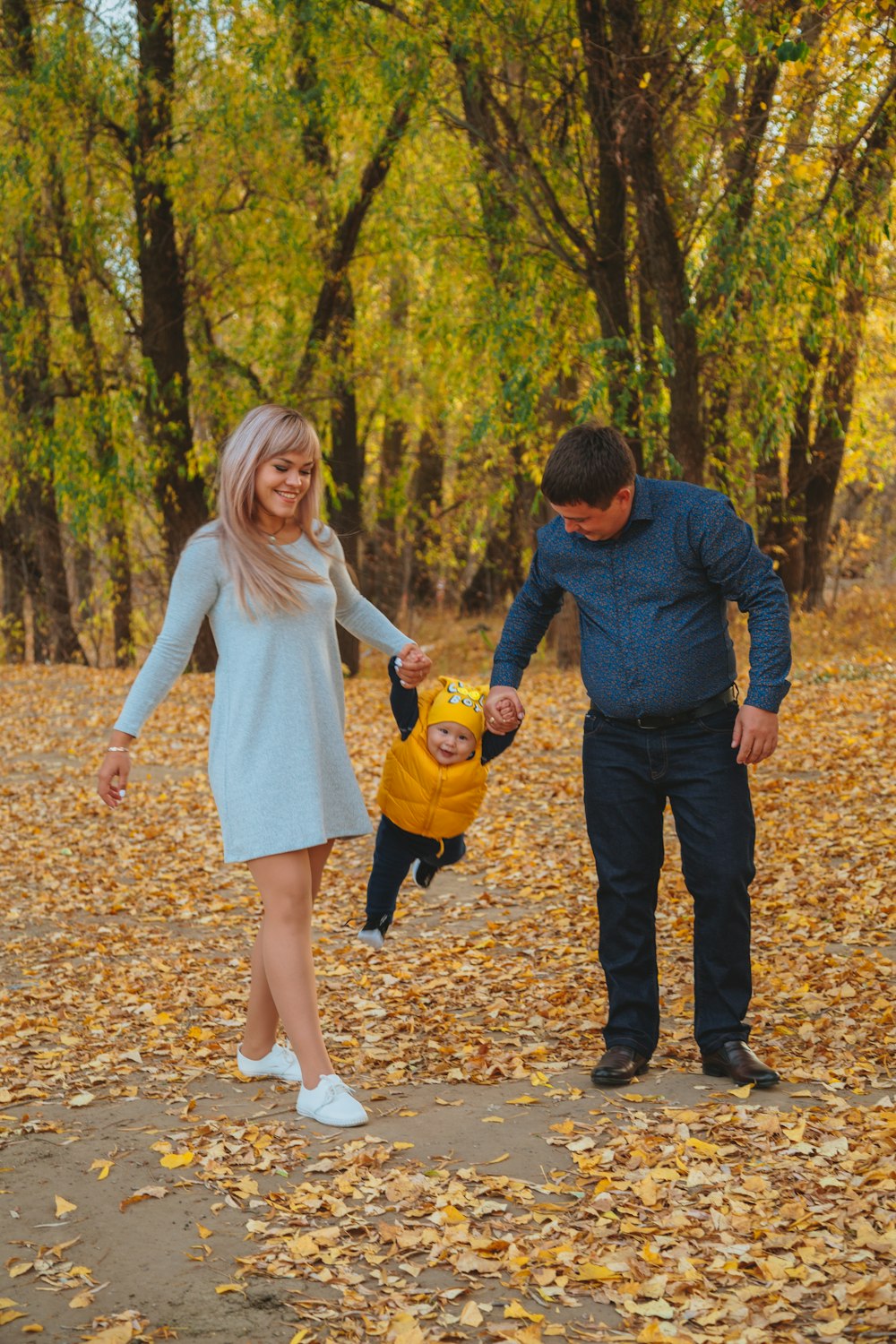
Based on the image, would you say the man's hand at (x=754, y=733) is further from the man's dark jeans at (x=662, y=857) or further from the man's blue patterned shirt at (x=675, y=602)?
the man's dark jeans at (x=662, y=857)

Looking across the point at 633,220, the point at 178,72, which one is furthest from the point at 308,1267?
the point at 178,72

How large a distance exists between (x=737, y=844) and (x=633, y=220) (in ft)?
27.2

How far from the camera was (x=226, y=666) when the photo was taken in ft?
13.3

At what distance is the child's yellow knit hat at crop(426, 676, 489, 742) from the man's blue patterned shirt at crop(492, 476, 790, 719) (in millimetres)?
632

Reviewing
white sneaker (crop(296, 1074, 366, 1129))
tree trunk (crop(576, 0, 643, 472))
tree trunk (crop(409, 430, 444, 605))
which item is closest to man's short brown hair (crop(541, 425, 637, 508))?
white sneaker (crop(296, 1074, 366, 1129))

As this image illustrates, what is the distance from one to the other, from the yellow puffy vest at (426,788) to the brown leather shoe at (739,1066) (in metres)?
1.11

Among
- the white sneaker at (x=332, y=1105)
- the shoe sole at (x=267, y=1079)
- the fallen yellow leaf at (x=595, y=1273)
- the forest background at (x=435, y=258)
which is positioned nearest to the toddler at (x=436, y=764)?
the shoe sole at (x=267, y=1079)

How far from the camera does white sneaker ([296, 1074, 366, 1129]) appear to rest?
4.10m

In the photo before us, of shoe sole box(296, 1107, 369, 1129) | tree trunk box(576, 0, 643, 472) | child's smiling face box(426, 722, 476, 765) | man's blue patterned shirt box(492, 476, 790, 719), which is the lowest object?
shoe sole box(296, 1107, 369, 1129)

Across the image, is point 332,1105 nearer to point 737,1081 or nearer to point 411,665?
point 737,1081

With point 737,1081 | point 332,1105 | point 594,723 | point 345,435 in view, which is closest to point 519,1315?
point 332,1105

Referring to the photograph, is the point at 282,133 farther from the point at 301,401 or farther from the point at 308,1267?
the point at 308,1267

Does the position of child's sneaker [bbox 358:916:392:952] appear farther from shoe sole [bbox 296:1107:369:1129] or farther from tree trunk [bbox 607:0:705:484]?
tree trunk [bbox 607:0:705:484]

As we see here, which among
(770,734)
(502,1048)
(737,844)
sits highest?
(770,734)
